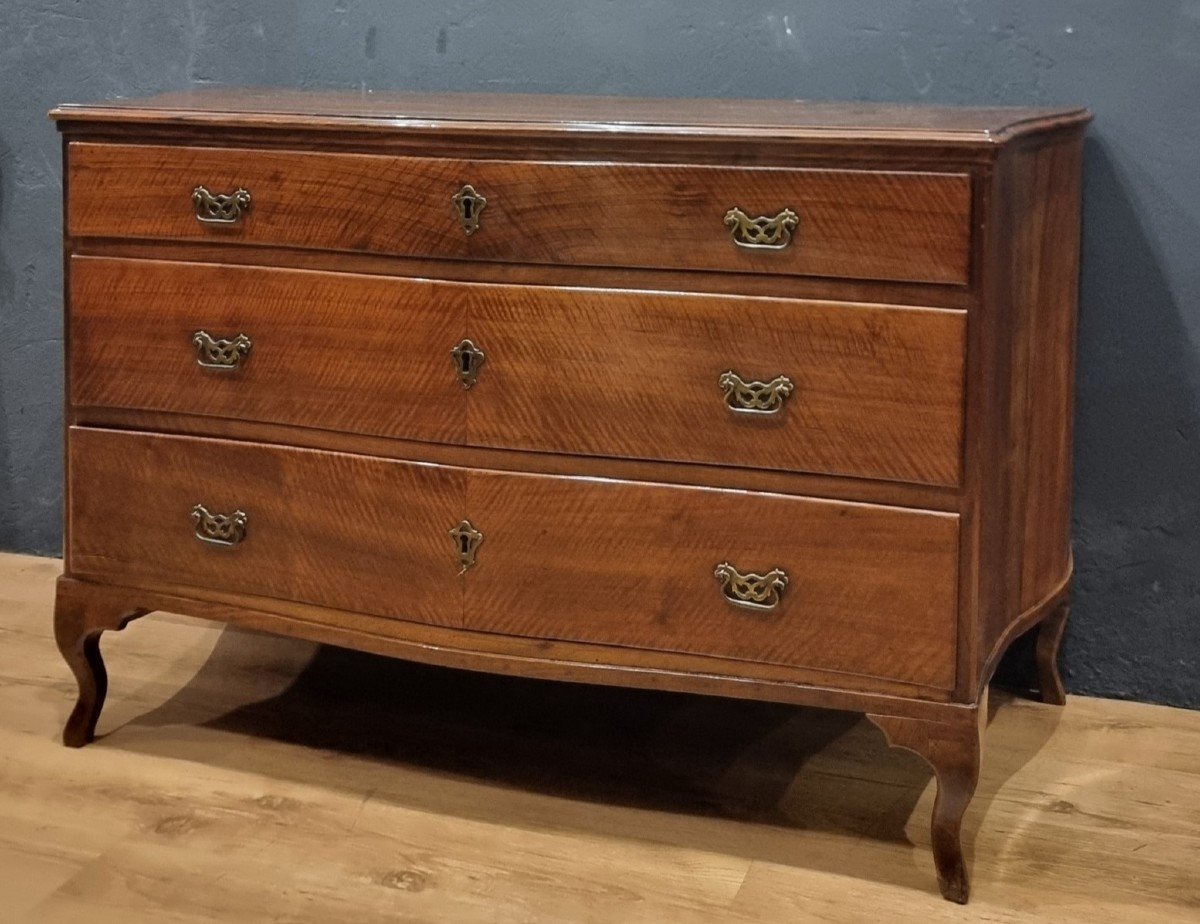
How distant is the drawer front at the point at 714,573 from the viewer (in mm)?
1895

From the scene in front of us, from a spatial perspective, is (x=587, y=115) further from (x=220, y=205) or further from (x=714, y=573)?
(x=714, y=573)

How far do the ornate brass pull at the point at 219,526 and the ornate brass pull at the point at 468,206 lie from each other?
1.67 ft

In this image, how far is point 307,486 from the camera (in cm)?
212

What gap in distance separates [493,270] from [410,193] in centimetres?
14

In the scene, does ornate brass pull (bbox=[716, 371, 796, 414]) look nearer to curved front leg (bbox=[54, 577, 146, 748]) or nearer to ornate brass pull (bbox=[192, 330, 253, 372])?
ornate brass pull (bbox=[192, 330, 253, 372])

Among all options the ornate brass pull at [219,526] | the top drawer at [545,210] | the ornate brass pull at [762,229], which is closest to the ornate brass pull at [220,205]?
the top drawer at [545,210]

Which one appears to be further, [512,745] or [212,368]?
[512,745]

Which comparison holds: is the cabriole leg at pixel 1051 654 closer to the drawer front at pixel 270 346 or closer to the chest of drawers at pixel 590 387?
the chest of drawers at pixel 590 387

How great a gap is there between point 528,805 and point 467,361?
1.99 ft

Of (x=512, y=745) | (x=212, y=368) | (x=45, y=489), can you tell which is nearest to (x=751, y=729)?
(x=512, y=745)

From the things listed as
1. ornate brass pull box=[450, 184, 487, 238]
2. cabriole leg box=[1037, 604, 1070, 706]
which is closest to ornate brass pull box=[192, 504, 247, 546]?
ornate brass pull box=[450, 184, 487, 238]

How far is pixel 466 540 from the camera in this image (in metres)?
2.05

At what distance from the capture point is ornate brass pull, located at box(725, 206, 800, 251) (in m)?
1.86

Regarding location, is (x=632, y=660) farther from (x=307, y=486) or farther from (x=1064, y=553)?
(x=1064, y=553)
